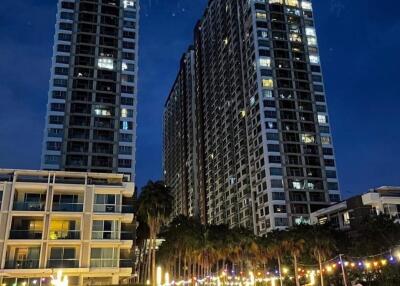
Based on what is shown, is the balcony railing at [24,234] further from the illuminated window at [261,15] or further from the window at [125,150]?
the illuminated window at [261,15]

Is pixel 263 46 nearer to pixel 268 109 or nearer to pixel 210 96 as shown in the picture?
pixel 268 109

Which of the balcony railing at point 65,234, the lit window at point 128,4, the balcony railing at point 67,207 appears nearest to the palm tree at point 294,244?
the balcony railing at point 65,234

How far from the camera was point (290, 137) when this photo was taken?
121 metres

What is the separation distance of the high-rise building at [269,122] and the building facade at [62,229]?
52.6 m

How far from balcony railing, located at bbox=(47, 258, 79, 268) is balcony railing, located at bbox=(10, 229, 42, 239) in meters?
4.33

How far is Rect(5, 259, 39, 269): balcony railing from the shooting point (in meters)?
61.6

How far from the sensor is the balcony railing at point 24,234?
2493 inches

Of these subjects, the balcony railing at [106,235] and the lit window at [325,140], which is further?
the lit window at [325,140]

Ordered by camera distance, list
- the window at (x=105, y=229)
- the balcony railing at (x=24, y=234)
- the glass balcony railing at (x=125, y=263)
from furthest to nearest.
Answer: the glass balcony railing at (x=125, y=263) → the window at (x=105, y=229) → the balcony railing at (x=24, y=234)

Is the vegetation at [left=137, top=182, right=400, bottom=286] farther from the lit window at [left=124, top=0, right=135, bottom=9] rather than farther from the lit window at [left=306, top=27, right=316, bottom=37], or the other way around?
the lit window at [left=306, top=27, right=316, bottom=37]

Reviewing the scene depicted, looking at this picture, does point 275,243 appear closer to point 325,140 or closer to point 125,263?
point 125,263

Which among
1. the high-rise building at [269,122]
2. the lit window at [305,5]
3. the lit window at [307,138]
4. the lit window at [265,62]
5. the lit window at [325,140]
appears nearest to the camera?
the high-rise building at [269,122]

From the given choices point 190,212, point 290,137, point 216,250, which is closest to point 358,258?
point 216,250

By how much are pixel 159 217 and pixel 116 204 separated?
8.13 meters
